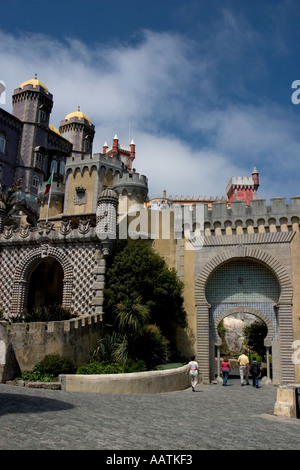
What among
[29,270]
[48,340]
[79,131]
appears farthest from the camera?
[79,131]

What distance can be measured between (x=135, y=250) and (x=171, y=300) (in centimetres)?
307

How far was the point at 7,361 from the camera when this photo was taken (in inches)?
571

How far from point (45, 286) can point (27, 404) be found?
15.5 metres

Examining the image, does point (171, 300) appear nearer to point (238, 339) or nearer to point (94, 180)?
point (94, 180)

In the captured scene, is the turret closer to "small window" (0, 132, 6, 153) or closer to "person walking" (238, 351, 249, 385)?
"small window" (0, 132, 6, 153)

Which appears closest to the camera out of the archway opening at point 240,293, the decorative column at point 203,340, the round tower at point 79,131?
the decorative column at point 203,340

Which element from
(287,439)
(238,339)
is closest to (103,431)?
(287,439)

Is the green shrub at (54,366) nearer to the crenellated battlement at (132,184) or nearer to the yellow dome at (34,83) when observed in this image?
the crenellated battlement at (132,184)

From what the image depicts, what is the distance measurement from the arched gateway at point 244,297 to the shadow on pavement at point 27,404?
11198mm

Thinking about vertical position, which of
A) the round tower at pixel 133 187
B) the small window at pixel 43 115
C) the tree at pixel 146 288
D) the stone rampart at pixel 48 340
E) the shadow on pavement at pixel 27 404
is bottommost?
the shadow on pavement at pixel 27 404

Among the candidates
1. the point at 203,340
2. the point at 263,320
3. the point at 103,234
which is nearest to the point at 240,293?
the point at 263,320

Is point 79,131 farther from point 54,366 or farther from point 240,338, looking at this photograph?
point 54,366

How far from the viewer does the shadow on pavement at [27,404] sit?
9077 mm

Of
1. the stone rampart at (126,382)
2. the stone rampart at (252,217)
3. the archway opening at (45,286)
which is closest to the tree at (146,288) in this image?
the stone rampart at (252,217)
